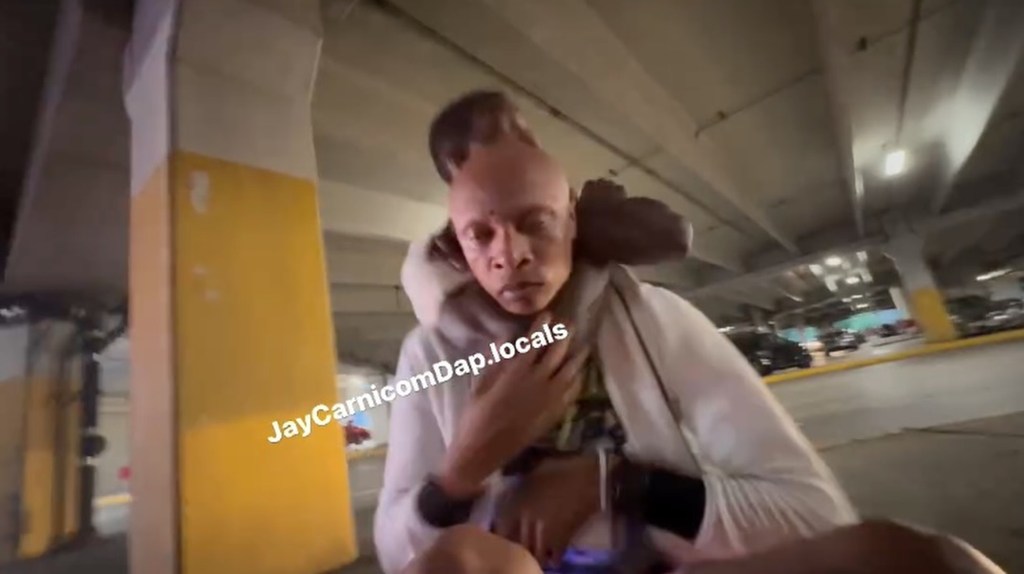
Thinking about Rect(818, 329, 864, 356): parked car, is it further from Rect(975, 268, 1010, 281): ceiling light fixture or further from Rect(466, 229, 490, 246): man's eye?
Rect(975, 268, 1010, 281): ceiling light fixture

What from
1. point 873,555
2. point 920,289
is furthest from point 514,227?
point 920,289

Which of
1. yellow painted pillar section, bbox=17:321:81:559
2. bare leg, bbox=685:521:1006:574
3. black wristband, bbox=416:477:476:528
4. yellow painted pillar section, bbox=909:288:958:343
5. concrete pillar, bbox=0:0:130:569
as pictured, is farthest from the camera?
yellow painted pillar section, bbox=17:321:81:559

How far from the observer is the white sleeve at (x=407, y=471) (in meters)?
0.37

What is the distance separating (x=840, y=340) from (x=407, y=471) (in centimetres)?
124

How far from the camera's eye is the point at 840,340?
122 centimetres

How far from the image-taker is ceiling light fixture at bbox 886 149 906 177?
1.11 m

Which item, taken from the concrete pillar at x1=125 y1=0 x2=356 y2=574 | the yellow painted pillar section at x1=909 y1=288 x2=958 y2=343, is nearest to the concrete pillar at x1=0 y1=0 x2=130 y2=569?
the concrete pillar at x1=125 y1=0 x2=356 y2=574

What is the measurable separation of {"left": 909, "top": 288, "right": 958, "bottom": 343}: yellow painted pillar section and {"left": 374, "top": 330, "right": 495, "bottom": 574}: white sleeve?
2156mm

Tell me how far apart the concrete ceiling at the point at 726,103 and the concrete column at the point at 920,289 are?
0.09 meters

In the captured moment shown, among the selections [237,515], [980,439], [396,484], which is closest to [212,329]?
[237,515]

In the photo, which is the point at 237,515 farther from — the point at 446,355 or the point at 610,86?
the point at 610,86

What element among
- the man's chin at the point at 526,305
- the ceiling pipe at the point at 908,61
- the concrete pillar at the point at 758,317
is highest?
the ceiling pipe at the point at 908,61

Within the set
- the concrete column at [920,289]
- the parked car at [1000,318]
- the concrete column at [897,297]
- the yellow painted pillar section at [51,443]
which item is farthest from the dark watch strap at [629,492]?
the parked car at [1000,318]

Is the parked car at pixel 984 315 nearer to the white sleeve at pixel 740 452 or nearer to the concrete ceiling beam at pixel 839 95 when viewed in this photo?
the concrete ceiling beam at pixel 839 95
